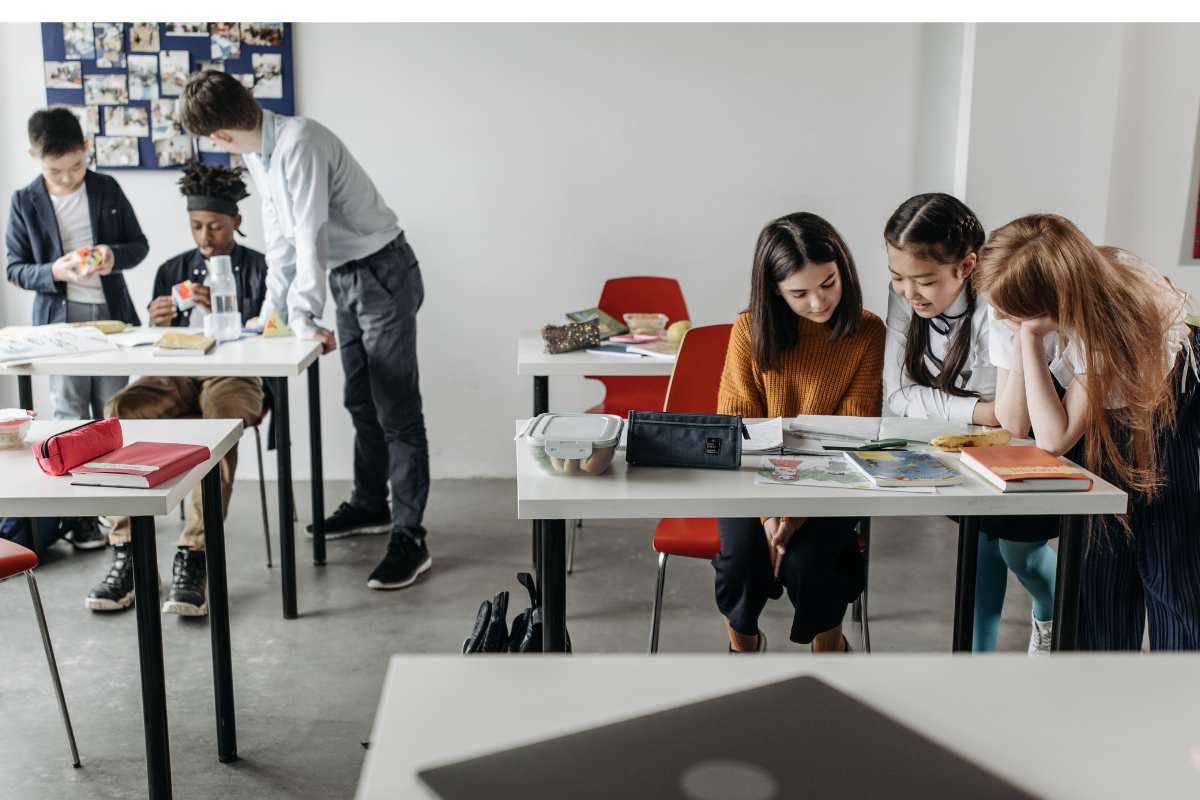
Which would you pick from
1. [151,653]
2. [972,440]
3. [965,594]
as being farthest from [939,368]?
[151,653]

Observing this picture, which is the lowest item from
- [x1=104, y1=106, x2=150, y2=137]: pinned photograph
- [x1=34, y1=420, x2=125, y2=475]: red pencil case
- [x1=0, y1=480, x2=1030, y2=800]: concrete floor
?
[x1=0, y1=480, x2=1030, y2=800]: concrete floor

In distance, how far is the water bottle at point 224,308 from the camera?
8.95ft

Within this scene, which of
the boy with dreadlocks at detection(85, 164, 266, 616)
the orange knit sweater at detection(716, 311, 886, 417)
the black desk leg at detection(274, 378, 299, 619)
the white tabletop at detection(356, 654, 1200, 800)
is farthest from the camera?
the boy with dreadlocks at detection(85, 164, 266, 616)

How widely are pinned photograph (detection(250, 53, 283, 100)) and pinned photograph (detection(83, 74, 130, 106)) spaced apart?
0.51m

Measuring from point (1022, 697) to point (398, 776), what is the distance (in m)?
0.43

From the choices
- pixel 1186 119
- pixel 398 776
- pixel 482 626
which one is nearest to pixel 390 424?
pixel 482 626

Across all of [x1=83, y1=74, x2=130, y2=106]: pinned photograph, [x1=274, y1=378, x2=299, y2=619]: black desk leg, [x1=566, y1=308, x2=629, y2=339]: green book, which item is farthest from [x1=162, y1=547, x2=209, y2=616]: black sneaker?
[x1=83, y1=74, x2=130, y2=106]: pinned photograph

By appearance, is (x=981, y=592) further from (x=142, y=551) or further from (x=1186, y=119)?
(x=1186, y=119)

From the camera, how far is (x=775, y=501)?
1.44 m

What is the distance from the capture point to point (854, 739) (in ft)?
1.92

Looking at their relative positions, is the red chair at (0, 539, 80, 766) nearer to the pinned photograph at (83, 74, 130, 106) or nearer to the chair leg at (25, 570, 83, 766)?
the chair leg at (25, 570, 83, 766)

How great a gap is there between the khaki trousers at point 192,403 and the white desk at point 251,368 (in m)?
0.19

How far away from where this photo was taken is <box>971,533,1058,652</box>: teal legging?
1970 mm

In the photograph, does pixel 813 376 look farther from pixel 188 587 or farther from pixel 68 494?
pixel 188 587
